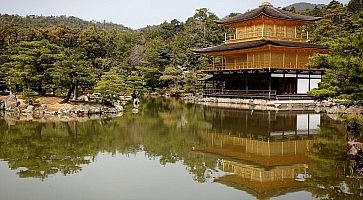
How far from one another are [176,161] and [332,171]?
424 centimetres

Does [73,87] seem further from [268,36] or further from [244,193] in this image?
[244,193]

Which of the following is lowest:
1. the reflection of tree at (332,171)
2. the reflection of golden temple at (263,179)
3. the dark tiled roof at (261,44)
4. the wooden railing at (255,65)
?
the reflection of golden temple at (263,179)

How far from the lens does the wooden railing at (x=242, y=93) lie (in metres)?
30.0

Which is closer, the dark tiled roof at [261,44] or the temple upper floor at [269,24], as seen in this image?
the dark tiled roof at [261,44]

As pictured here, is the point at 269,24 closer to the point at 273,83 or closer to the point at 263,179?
the point at 273,83

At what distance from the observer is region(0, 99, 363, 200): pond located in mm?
8703

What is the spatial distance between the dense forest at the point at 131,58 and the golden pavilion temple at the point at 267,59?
279cm

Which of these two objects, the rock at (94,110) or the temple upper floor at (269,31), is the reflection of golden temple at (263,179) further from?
the temple upper floor at (269,31)

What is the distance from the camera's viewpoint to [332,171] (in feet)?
33.2

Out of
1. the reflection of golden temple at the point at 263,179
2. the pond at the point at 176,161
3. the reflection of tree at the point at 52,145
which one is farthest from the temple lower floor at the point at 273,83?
the reflection of golden temple at the point at 263,179

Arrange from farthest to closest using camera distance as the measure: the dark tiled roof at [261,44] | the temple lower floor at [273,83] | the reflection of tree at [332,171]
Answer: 1. the temple lower floor at [273,83]
2. the dark tiled roof at [261,44]
3. the reflection of tree at [332,171]

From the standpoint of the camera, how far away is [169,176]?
33.2 feet

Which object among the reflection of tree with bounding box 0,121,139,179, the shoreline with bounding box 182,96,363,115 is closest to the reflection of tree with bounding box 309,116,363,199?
the reflection of tree with bounding box 0,121,139,179

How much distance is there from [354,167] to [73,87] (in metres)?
20.8
